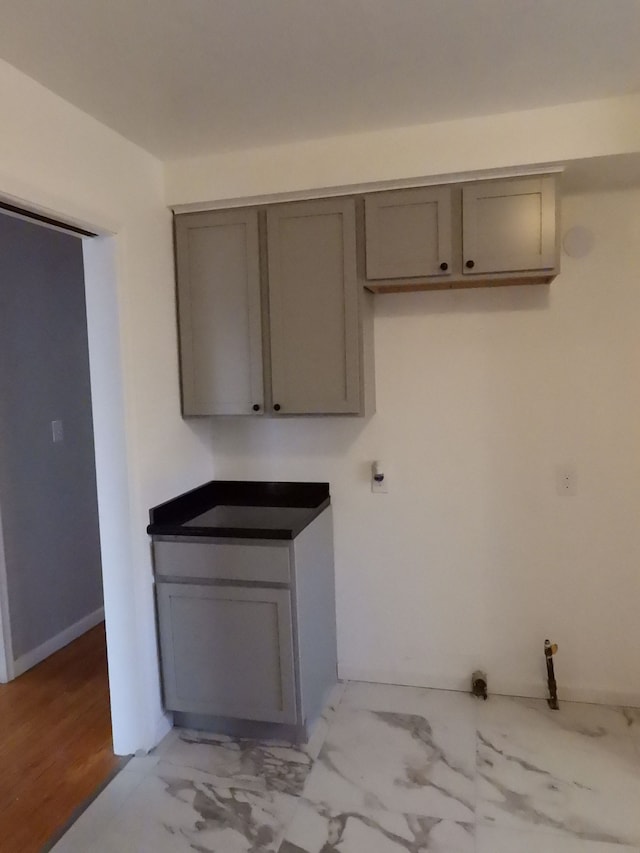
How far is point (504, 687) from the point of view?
9.40ft

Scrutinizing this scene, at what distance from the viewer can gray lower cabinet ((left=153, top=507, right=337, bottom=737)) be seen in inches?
97.6

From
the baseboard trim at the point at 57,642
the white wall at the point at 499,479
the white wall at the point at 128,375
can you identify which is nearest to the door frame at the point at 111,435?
the white wall at the point at 128,375

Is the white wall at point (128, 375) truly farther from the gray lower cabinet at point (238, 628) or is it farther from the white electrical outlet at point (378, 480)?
the white electrical outlet at point (378, 480)

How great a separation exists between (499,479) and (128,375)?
64.5 inches

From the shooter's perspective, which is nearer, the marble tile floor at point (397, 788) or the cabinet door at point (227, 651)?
the marble tile floor at point (397, 788)

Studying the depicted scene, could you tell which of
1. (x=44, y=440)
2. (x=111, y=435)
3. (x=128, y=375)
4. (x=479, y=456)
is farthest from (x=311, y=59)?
(x=44, y=440)

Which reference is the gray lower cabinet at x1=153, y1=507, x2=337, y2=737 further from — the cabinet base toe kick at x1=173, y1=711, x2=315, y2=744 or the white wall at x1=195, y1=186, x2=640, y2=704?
the white wall at x1=195, y1=186, x2=640, y2=704

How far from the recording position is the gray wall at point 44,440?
3215 millimetres

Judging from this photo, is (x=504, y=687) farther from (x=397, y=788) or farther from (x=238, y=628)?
(x=238, y=628)

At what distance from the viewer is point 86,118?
221cm

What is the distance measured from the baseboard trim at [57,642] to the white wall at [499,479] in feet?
5.29

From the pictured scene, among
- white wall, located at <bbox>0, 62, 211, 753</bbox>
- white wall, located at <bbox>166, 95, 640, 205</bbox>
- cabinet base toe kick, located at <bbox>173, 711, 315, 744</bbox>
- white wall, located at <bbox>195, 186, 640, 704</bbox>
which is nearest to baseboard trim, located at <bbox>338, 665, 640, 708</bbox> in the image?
white wall, located at <bbox>195, 186, 640, 704</bbox>

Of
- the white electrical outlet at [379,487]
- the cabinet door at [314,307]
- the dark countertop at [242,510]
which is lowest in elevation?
the dark countertop at [242,510]

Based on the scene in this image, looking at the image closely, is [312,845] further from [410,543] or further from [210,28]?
[210,28]
